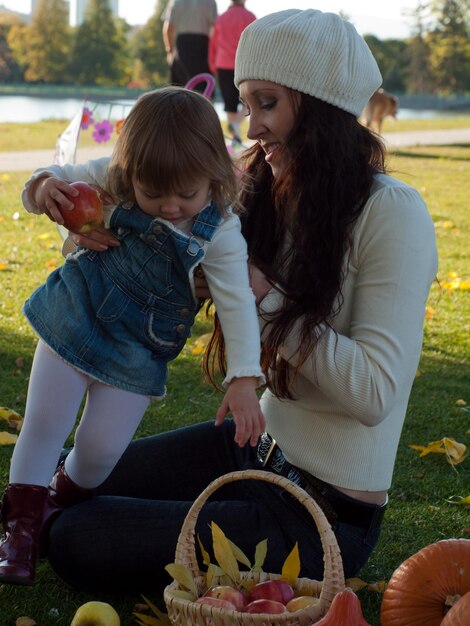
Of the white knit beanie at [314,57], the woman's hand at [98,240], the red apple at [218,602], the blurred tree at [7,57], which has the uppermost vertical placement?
the white knit beanie at [314,57]

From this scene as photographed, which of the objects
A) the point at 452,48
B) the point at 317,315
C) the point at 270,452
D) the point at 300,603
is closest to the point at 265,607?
the point at 300,603

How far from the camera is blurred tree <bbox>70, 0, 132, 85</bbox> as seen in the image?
181ft

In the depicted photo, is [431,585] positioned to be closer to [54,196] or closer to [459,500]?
[459,500]

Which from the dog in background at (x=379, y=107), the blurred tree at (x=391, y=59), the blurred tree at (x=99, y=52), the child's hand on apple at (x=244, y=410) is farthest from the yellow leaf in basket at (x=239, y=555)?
the blurred tree at (x=391, y=59)

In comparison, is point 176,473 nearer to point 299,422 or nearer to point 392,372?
point 299,422

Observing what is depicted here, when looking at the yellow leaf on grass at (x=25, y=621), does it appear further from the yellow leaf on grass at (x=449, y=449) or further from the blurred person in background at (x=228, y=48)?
the blurred person in background at (x=228, y=48)

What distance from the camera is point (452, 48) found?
58844 mm

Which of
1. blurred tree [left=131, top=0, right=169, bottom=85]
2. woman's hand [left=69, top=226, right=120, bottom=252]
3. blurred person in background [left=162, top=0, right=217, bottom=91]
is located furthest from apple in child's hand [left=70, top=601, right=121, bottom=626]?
blurred tree [left=131, top=0, right=169, bottom=85]

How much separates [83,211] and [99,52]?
56109mm

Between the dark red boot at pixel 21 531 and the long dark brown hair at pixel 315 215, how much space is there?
0.68 metres

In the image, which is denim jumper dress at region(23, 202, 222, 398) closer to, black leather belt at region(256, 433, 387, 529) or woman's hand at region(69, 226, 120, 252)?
woman's hand at region(69, 226, 120, 252)

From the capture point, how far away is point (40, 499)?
2586mm

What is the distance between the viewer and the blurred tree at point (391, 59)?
60.2 meters

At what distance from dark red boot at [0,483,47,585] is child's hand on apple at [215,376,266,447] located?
52cm
